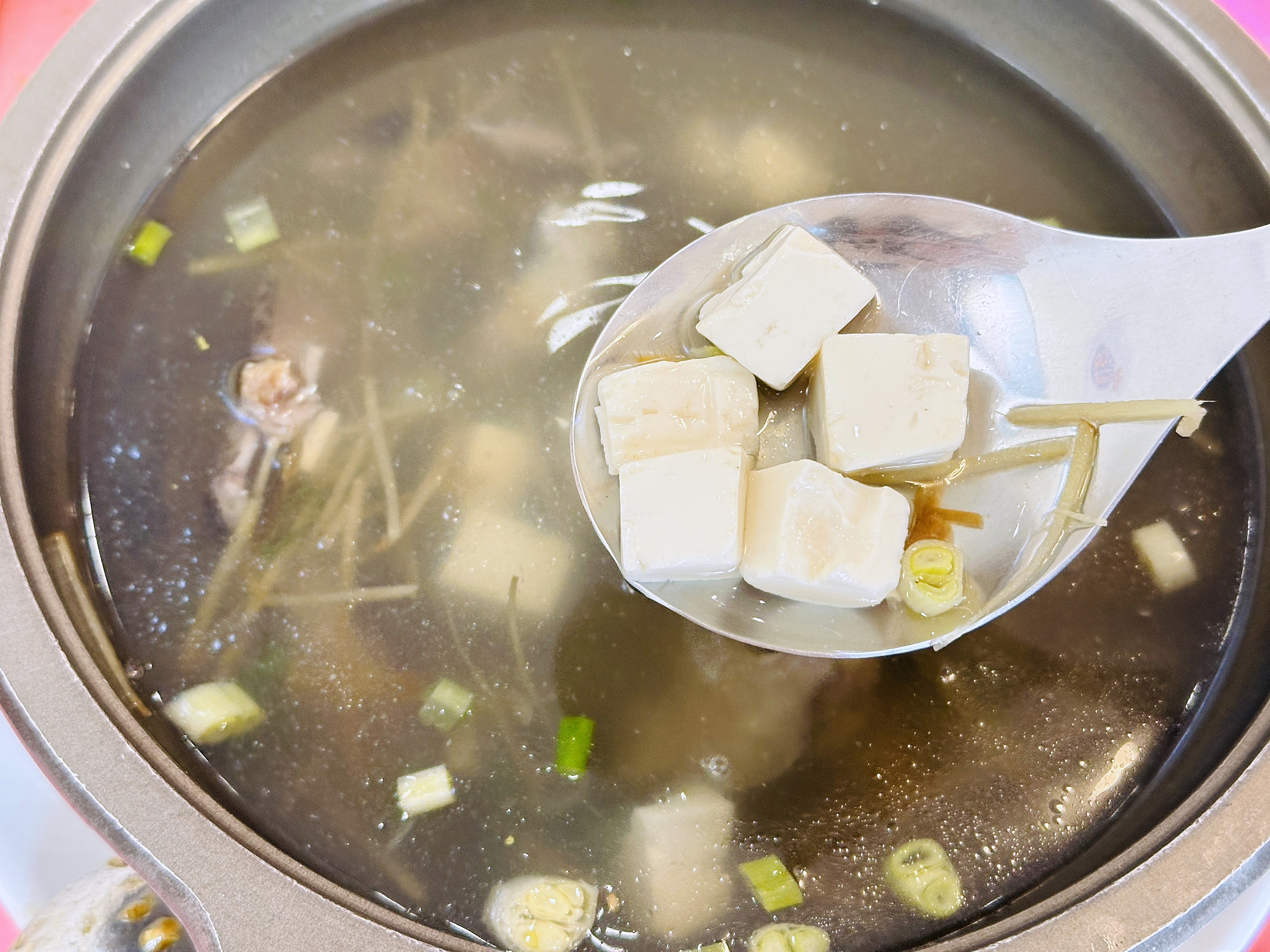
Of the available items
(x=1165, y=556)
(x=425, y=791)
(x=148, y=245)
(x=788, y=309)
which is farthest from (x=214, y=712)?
(x=1165, y=556)

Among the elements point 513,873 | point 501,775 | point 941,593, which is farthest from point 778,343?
point 513,873

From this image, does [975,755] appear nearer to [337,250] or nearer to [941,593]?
[941,593]

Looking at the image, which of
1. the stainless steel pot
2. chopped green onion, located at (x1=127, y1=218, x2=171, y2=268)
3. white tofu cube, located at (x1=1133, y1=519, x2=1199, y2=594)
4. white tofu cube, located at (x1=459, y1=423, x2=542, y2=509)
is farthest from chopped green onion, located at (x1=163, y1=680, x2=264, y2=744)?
white tofu cube, located at (x1=1133, y1=519, x2=1199, y2=594)

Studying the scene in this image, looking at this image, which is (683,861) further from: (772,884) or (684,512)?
(684,512)

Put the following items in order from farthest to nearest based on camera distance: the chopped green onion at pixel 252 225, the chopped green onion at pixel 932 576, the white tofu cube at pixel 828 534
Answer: the chopped green onion at pixel 252 225, the chopped green onion at pixel 932 576, the white tofu cube at pixel 828 534

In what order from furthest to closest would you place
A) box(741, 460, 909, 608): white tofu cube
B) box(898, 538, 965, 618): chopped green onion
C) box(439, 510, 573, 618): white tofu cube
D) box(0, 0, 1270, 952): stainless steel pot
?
box(439, 510, 573, 618): white tofu cube
box(898, 538, 965, 618): chopped green onion
box(741, 460, 909, 608): white tofu cube
box(0, 0, 1270, 952): stainless steel pot

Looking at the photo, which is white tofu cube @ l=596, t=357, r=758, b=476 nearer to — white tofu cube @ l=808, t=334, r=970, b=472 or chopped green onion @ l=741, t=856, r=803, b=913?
white tofu cube @ l=808, t=334, r=970, b=472

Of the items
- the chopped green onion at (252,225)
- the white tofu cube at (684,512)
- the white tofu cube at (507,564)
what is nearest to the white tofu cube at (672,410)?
the white tofu cube at (684,512)

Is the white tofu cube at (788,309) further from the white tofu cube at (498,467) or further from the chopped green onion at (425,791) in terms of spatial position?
the chopped green onion at (425,791)
